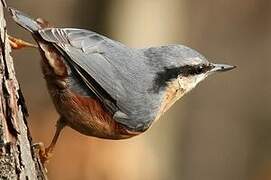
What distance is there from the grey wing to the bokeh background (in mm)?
4080

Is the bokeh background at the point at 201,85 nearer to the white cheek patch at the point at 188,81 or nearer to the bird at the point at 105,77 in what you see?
the white cheek patch at the point at 188,81

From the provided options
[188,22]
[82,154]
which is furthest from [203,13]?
[82,154]

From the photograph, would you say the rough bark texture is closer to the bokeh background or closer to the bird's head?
the bird's head

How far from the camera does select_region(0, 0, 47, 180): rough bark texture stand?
12.6 feet

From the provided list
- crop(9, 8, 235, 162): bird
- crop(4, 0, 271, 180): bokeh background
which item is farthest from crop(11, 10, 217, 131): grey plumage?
crop(4, 0, 271, 180): bokeh background

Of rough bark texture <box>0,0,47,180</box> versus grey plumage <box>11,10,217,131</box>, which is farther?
grey plumage <box>11,10,217,131</box>

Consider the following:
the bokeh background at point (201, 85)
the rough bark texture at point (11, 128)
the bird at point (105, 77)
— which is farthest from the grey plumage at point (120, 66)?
the bokeh background at point (201, 85)

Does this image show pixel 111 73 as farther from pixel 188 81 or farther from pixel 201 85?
pixel 201 85

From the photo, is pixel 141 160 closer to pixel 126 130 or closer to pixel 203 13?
pixel 203 13

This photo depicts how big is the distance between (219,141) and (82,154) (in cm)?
288

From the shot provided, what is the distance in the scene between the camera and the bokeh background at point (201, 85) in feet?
31.6

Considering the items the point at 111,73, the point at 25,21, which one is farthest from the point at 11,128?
the point at 111,73

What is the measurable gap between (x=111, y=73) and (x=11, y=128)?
105 cm

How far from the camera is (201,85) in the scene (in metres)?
10.5
